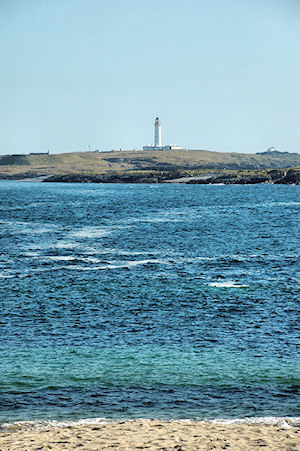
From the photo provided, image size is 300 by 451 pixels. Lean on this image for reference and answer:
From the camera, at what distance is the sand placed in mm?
14125

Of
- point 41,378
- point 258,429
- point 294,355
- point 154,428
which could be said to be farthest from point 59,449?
point 294,355

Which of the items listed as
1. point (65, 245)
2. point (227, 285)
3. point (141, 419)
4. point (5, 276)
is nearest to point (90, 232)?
point (65, 245)

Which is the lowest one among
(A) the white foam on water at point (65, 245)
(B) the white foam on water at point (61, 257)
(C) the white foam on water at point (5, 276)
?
(A) the white foam on water at point (65, 245)

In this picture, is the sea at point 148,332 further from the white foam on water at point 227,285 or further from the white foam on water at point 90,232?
the white foam on water at point 90,232

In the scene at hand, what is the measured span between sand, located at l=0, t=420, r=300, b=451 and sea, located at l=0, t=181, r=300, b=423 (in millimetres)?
933

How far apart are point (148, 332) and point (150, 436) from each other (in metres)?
11.1

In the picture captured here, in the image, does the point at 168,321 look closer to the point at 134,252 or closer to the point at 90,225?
the point at 134,252

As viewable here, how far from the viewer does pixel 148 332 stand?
1019 inches

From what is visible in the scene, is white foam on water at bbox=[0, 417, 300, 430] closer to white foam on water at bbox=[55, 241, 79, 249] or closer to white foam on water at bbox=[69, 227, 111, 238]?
white foam on water at bbox=[55, 241, 79, 249]

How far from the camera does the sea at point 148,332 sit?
18234 mm

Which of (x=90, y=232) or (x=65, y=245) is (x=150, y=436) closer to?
(x=65, y=245)

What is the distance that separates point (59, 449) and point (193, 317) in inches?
593

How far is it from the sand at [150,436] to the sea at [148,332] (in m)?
0.93

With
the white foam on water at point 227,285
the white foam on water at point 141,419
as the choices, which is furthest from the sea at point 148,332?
the white foam on water at point 141,419
